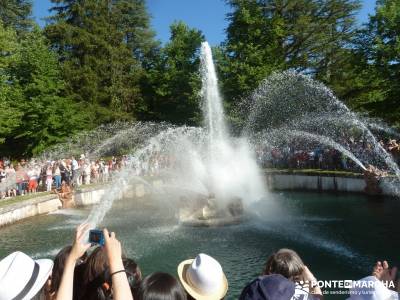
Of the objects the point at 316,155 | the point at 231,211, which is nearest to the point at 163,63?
the point at 316,155

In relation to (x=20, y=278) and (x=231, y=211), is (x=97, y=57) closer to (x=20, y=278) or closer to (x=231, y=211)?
(x=231, y=211)

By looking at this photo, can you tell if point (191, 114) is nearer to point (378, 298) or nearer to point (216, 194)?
point (216, 194)

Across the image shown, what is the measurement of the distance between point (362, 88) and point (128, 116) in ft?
69.7

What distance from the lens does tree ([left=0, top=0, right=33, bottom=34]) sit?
4810 cm

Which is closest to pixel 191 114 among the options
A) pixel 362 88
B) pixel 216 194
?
pixel 362 88

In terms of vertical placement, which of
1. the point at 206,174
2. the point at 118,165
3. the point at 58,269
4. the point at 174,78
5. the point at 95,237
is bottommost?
the point at 58,269

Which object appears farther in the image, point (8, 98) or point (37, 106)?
point (37, 106)

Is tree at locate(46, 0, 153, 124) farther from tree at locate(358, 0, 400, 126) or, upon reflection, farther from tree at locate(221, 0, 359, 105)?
tree at locate(358, 0, 400, 126)

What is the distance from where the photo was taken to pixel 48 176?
77.5 ft

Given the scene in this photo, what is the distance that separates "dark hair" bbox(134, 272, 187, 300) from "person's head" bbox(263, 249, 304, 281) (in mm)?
889

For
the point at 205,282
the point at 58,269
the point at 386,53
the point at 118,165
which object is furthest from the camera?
the point at 118,165

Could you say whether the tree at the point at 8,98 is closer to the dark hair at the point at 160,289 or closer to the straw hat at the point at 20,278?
the straw hat at the point at 20,278

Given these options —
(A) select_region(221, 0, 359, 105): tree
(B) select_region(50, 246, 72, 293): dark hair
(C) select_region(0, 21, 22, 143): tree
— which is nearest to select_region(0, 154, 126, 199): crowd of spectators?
(C) select_region(0, 21, 22, 143): tree

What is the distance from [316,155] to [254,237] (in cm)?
1624
